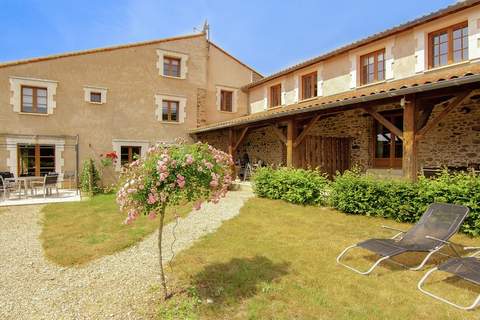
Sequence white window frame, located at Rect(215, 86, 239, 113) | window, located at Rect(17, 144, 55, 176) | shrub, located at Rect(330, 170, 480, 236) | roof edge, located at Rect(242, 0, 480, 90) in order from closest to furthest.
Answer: shrub, located at Rect(330, 170, 480, 236)
roof edge, located at Rect(242, 0, 480, 90)
window, located at Rect(17, 144, 55, 176)
white window frame, located at Rect(215, 86, 239, 113)

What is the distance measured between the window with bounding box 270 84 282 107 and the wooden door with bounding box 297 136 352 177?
14.3ft

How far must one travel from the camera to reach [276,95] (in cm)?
1462

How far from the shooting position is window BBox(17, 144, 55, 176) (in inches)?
484

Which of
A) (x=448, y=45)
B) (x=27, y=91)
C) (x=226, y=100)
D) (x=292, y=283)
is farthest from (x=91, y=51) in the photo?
(x=292, y=283)

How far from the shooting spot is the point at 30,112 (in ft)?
41.0

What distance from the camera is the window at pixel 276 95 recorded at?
14281 mm

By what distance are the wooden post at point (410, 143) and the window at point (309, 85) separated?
6594 millimetres

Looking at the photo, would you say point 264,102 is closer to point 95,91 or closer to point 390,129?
point 95,91

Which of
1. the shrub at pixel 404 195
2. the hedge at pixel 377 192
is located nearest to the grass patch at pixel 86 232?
the hedge at pixel 377 192

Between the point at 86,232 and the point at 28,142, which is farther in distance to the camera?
the point at 28,142

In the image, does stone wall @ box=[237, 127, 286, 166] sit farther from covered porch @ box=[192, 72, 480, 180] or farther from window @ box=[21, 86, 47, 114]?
window @ box=[21, 86, 47, 114]

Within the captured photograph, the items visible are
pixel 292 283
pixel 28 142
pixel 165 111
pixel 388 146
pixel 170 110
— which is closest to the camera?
pixel 292 283

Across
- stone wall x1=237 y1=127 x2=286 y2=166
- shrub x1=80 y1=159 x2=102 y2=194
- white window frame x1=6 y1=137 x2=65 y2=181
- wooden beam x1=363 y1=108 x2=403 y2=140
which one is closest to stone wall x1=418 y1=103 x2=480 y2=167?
wooden beam x1=363 y1=108 x2=403 y2=140

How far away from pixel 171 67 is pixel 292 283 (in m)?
13.8
